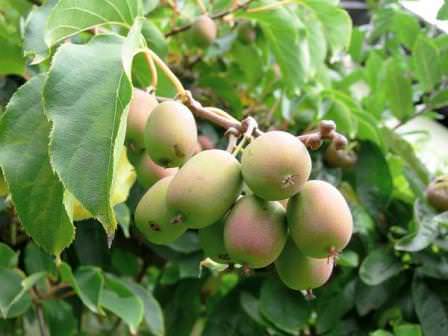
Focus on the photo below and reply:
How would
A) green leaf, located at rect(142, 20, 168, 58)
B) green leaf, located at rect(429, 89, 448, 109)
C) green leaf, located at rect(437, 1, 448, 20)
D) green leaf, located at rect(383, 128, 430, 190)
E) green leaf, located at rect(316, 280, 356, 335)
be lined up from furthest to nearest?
1. green leaf, located at rect(429, 89, 448, 109)
2. green leaf, located at rect(383, 128, 430, 190)
3. green leaf, located at rect(316, 280, 356, 335)
4. green leaf, located at rect(142, 20, 168, 58)
5. green leaf, located at rect(437, 1, 448, 20)

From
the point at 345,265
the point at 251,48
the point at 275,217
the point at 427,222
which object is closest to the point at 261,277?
the point at 345,265

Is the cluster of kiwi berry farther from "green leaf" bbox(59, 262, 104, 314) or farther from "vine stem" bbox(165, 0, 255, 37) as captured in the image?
"vine stem" bbox(165, 0, 255, 37)

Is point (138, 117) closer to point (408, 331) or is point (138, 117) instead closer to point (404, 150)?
point (408, 331)

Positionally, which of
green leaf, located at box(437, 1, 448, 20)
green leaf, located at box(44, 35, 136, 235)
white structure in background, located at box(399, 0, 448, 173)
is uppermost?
green leaf, located at box(44, 35, 136, 235)

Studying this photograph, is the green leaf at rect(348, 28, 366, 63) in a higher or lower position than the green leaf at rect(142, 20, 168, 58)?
lower

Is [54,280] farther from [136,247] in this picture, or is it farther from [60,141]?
[60,141]

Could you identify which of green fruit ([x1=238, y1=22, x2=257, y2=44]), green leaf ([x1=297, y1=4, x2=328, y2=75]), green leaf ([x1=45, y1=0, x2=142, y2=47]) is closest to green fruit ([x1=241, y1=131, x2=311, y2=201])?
green leaf ([x1=45, y1=0, x2=142, y2=47])
